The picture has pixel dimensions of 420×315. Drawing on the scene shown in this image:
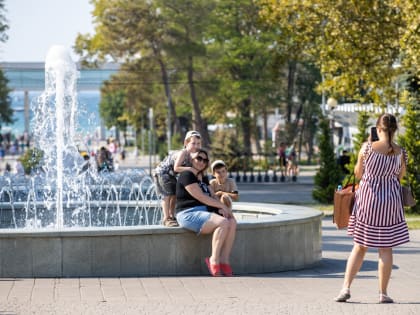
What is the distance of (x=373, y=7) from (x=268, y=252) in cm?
1607

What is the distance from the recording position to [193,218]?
12773 millimetres

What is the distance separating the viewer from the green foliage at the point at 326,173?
Result: 2852 cm

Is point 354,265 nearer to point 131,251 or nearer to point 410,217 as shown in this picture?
point 131,251

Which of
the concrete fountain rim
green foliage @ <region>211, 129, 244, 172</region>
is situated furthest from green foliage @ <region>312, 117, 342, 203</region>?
green foliage @ <region>211, 129, 244, 172</region>

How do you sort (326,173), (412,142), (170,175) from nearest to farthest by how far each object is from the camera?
(170,175)
(412,142)
(326,173)

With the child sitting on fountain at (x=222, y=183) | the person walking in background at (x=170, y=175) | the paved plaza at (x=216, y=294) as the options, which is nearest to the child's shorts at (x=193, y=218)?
the paved plaza at (x=216, y=294)

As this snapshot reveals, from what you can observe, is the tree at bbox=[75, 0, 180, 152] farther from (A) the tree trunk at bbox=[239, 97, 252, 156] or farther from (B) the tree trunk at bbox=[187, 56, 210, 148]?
(A) the tree trunk at bbox=[239, 97, 252, 156]

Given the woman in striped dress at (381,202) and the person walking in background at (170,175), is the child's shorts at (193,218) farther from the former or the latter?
the woman in striped dress at (381,202)

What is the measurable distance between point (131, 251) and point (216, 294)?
5.45 ft

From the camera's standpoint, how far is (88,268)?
12.5m

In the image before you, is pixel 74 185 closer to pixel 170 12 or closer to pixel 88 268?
pixel 88 268

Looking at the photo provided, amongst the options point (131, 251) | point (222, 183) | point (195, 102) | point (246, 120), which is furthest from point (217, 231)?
point (246, 120)

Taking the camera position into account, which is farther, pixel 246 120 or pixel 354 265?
pixel 246 120

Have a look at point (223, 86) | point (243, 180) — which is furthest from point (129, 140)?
point (243, 180)
